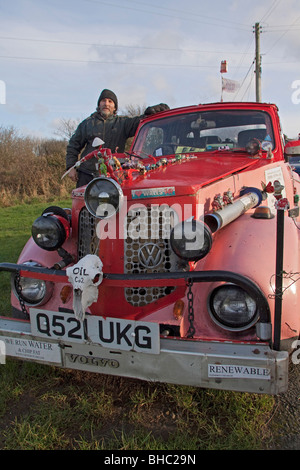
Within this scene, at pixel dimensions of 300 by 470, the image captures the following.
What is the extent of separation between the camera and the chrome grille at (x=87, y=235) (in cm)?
289

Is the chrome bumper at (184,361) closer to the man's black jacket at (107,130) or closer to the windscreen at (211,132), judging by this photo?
the windscreen at (211,132)

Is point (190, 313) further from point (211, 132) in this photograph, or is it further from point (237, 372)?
point (211, 132)

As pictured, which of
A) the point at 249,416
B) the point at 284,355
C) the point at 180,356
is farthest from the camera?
the point at 249,416

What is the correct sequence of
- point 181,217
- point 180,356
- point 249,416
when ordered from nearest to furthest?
point 180,356 → point 249,416 → point 181,217

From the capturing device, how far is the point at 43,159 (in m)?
19.3

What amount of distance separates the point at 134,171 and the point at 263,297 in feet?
5.28

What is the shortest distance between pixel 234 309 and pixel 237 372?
381mm

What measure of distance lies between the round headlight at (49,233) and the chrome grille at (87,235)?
0.45ft

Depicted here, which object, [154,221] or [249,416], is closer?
[249,416]

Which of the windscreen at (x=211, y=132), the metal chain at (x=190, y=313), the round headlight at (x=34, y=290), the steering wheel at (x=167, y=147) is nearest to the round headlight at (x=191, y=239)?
the metal chain at (x=190, y=313)

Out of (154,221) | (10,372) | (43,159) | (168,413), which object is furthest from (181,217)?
(43,159)

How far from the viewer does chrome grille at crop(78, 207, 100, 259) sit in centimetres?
289

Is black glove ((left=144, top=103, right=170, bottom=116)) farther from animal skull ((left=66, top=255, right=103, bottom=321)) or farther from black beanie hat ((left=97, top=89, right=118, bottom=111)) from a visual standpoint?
animal skull ((left=66, top=255, right=103, bottom=321))
